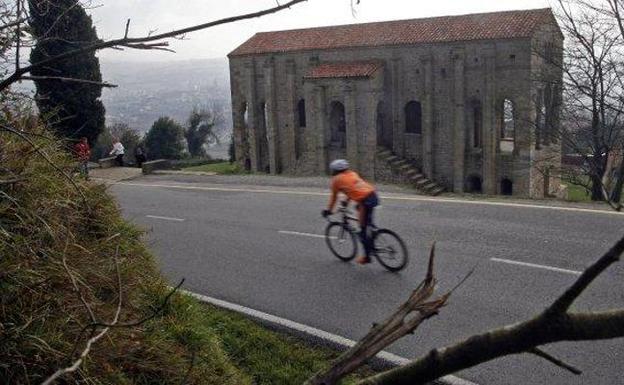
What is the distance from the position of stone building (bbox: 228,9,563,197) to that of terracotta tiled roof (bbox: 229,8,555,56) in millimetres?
76

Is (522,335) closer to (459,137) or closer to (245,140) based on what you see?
(459,137)

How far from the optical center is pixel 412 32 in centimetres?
3844

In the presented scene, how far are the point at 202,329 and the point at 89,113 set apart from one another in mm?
23816

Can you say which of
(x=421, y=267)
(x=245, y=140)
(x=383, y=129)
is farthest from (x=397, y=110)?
(x=421, y=267)

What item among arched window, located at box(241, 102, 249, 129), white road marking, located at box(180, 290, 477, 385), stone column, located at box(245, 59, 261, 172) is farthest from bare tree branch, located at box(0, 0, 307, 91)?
arched window, located at box(241, 102, 249, 129)

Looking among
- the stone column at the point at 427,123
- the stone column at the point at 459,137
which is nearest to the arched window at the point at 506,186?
the stone column at the point at 459,137

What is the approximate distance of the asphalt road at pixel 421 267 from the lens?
23.6 feet

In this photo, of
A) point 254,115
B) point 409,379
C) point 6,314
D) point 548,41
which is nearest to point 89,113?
point 254,115

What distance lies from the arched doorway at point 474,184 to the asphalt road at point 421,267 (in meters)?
22.6

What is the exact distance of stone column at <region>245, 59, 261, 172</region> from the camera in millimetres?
46375

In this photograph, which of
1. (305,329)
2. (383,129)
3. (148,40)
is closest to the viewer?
(148,40)

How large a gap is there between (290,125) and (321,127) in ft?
15.9

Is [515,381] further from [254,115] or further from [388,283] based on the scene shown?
[254,115]

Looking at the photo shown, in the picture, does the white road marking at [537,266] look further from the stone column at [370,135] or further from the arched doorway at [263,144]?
the arched doorway at [263,144]
